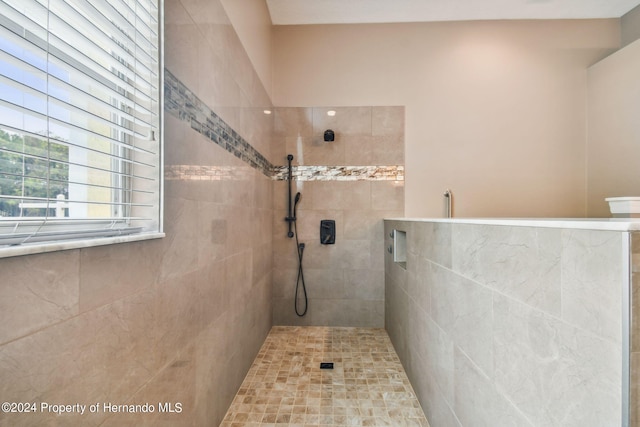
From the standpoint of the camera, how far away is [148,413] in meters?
0.94

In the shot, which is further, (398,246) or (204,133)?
(398,246)

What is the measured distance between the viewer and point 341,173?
2992mm

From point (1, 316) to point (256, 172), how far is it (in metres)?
1.89

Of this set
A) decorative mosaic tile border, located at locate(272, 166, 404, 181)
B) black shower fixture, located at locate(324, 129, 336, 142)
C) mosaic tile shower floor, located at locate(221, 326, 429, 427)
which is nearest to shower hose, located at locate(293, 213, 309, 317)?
mosaic tile shower floor, located at locate(221, 326, 429, 427)

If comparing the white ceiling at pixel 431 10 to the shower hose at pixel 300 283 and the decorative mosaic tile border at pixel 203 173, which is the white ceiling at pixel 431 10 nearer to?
the decorative mosaic tile border at pixel 203 173

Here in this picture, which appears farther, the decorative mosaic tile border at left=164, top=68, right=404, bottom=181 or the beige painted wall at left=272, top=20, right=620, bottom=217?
the beige painted wall at left=272, top=20, right=620, bottom=217

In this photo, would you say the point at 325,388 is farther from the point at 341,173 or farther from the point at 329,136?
the point at 329,136

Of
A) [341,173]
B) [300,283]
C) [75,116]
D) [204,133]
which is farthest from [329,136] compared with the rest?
[75,116]

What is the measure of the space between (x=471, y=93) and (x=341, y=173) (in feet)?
5.18

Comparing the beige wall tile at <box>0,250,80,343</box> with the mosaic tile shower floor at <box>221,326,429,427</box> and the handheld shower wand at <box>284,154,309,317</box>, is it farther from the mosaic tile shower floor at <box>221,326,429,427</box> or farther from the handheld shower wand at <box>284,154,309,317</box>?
the handheld shower wand at <box>284,154,309,317</box>

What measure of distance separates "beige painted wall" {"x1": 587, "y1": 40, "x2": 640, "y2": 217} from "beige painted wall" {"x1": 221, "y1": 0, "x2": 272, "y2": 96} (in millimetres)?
3187

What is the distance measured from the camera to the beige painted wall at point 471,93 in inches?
116

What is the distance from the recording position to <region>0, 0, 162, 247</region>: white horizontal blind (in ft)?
1.88

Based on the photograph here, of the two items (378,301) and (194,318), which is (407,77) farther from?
(194,318)
